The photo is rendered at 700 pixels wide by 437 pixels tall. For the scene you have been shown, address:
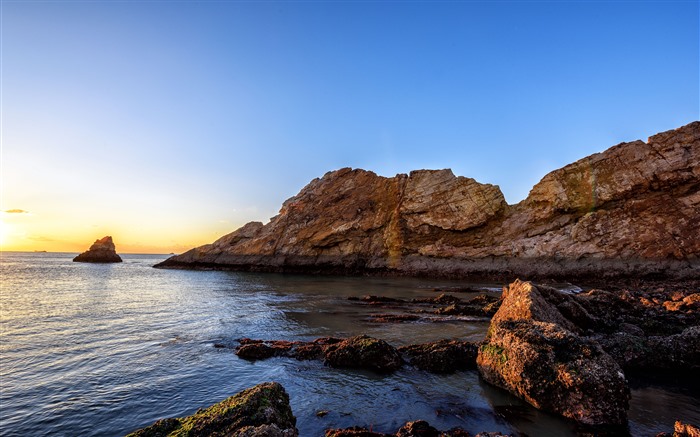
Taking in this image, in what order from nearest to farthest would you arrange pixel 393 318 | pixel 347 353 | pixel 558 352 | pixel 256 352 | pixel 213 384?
pixel 558 352 < pixel 213 384 < pixel 347 353 < pixel 256 352 < pixel 393 318

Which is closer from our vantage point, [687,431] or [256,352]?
[687,431]

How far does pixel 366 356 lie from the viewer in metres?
11.1

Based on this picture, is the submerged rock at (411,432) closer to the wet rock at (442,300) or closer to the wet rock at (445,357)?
the wet rock at (445,357)

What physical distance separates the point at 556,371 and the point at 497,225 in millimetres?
50583

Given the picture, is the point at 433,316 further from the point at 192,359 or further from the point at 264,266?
the point at 264,266

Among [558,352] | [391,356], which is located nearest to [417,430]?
[558,352]

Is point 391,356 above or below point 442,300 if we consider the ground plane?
above

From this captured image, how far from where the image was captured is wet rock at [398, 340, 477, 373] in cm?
1082

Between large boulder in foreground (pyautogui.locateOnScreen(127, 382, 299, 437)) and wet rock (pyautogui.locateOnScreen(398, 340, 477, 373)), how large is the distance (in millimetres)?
5747

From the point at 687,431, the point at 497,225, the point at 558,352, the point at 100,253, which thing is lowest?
the point at 687,431

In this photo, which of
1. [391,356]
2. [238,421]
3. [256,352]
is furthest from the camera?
[256,352]

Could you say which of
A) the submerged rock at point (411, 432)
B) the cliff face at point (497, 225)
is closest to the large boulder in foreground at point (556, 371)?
the submerged rock at point (411, 432)

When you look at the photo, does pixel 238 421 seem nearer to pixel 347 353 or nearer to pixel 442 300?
pixel 347 353

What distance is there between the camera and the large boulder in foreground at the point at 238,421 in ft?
18.0
